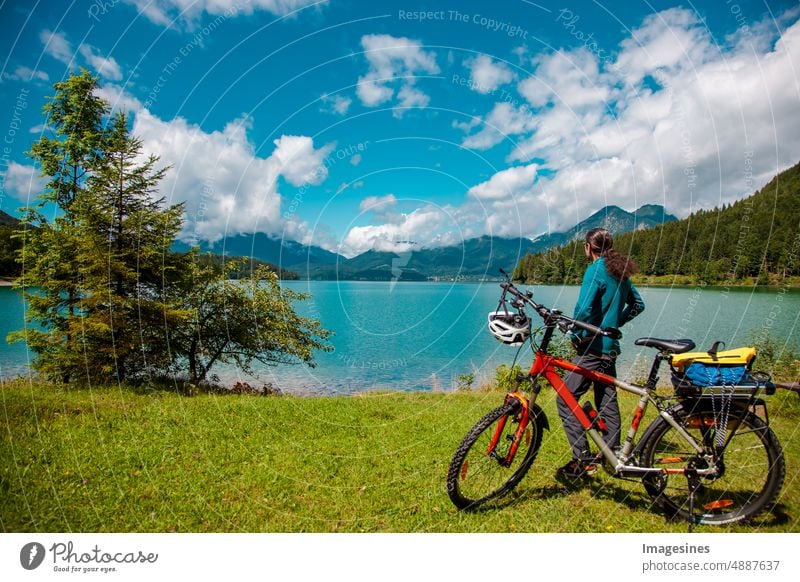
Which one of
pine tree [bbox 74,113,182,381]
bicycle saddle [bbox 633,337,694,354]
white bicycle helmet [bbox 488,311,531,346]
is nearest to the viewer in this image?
bicycle saddle [bbox 633,337,694,354]

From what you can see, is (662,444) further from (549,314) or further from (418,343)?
(418,343)

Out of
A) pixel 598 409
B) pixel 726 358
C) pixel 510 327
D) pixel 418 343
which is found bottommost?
pixel 418 343

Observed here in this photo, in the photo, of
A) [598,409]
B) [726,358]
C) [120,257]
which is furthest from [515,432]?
[120,257]

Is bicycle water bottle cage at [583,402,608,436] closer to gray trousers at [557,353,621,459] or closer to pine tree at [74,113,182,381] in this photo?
gray trousers at [557,353,621,459]

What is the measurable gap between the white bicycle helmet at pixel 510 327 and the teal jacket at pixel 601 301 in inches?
30.8

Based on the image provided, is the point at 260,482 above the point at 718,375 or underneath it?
underneath

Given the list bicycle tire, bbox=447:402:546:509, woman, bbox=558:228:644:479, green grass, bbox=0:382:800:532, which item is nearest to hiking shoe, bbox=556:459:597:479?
woman, bbox=558:228:644:479
